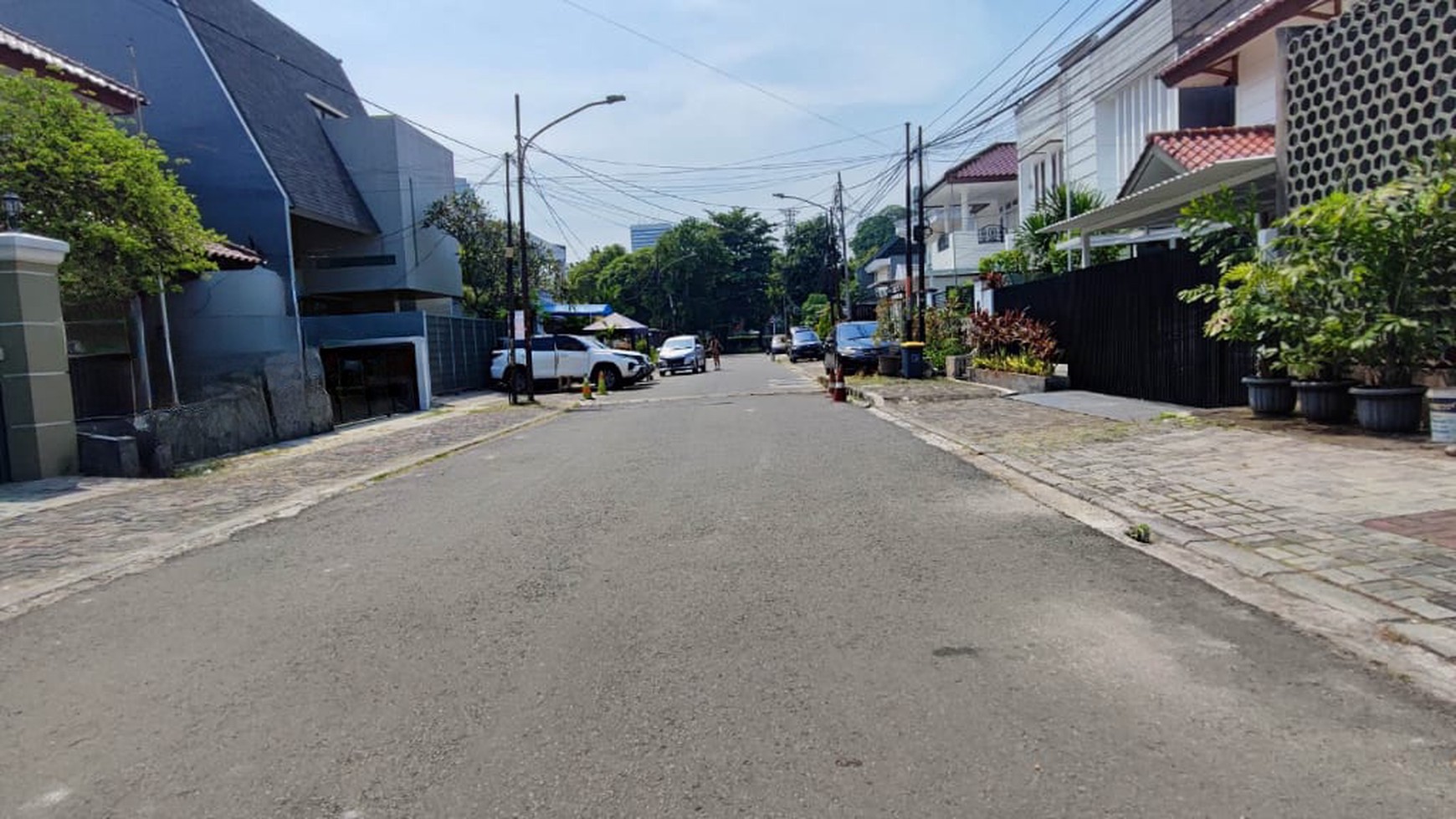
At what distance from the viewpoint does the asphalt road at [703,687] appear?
122 inches

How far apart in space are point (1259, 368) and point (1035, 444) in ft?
9.58

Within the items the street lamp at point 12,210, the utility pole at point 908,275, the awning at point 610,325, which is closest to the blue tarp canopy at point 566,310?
the awning at point 610,325

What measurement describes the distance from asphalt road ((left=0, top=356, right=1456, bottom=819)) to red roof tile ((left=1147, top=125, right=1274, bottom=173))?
10.7m

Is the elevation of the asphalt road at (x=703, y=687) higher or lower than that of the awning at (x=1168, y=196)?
lower

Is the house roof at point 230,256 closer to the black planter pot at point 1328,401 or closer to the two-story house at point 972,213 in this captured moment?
the black planter pot at point 1328,401

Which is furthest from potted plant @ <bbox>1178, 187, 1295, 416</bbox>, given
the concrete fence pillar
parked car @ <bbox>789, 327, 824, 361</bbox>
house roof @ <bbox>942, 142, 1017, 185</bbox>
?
parked car @ <bbox>789, 327, 824, 361</bbox>

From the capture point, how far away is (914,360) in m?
23.1

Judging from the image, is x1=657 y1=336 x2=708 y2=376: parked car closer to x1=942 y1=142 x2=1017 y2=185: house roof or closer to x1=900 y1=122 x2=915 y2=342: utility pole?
x1=942 y1=142 x2=1017 y2=185: house roof

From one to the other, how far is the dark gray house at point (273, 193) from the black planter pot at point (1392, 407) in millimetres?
15347

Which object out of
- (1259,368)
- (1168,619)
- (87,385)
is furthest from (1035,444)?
(87,385)

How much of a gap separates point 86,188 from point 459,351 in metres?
16.0

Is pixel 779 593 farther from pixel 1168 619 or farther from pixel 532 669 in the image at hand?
pixel 1168 619

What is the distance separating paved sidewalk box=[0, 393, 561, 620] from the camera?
6.87 meters

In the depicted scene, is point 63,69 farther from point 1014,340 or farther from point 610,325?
point 610,325
